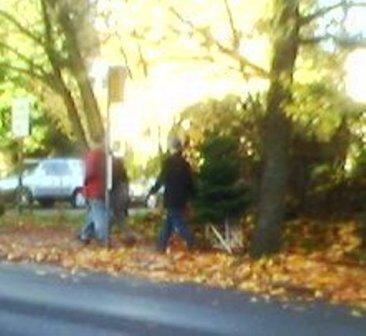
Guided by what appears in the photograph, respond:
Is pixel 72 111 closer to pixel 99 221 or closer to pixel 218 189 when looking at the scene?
pixel 218 189

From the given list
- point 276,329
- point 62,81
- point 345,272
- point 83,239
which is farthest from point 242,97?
point 276,329

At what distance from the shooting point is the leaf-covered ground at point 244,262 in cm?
1552

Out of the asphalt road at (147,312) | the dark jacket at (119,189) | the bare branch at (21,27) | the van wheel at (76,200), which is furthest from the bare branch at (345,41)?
the van wheel at (76,200)

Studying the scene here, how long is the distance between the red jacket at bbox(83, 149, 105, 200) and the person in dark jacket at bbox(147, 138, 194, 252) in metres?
0.90

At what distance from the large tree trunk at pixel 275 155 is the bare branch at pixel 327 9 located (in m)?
0.52

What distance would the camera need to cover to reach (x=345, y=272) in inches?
679

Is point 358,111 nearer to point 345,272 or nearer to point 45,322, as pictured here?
point 345,272

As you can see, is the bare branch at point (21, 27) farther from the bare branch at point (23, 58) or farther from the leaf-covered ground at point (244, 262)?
the leaf-covered ground at point (244, 262)

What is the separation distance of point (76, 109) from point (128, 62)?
8.22 m

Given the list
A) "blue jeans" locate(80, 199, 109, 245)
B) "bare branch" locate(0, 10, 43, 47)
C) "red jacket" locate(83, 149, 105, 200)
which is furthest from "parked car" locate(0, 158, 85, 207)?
"red jacket" locate(83, 149, 105, 200)

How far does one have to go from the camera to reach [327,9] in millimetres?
17234

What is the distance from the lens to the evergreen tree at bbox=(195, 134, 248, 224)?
21.0 m

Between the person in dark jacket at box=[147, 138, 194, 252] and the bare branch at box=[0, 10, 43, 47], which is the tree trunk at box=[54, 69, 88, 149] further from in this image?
the person in dark jacket at box=[147, 138, 194, 252]

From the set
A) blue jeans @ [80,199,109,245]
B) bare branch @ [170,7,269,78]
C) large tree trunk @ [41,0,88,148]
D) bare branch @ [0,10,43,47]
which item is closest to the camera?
bare branch @ [170,7,269,78]
